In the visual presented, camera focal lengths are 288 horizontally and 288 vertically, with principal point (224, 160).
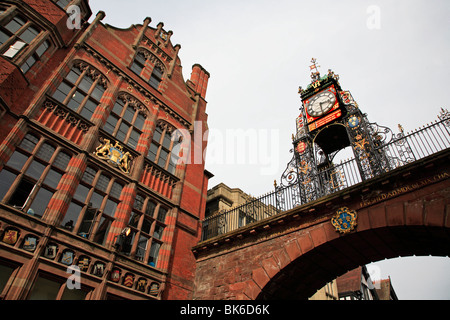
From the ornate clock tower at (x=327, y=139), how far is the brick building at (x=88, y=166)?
5.90 m

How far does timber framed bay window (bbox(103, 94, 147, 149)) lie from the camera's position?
44.2 feet

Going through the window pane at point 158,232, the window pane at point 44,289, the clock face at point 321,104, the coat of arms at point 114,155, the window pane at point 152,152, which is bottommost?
the window pane at point 44,289

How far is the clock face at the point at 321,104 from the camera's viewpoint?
14.4m

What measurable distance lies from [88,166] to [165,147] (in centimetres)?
465

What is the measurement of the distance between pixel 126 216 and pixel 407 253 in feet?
33.6

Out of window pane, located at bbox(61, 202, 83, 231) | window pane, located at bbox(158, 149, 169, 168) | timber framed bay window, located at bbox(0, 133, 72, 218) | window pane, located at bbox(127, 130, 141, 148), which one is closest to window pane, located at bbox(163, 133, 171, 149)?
window pane, located at bbox(158, 149, 169, 168)

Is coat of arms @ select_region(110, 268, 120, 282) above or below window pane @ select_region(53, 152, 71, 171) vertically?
below

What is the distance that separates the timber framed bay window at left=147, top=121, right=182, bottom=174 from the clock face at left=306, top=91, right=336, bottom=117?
24.3ft

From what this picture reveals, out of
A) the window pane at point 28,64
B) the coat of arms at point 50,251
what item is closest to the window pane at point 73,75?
the window pane at point 28,64

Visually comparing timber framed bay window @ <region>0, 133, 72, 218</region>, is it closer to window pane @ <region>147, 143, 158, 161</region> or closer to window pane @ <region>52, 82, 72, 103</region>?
window pane @ <region>52, 82, 72, 103</region>

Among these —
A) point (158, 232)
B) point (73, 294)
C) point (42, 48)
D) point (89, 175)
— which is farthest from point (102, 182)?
point (42, 48)

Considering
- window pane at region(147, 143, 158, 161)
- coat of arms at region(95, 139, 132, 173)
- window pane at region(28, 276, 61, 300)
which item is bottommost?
window pane at region(28, 276, 61, 300)

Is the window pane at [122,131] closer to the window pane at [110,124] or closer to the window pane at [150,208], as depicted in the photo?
the window pane at [110,124]
